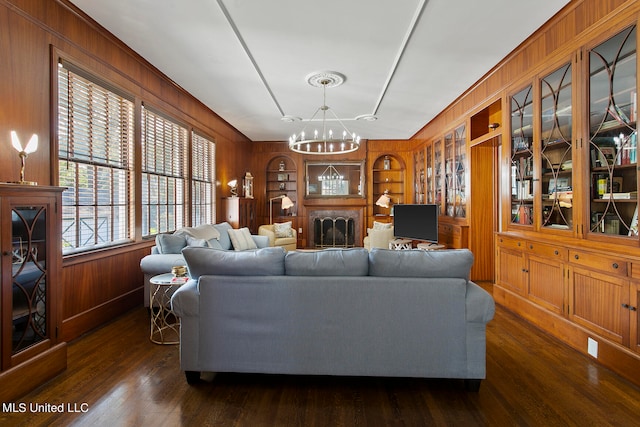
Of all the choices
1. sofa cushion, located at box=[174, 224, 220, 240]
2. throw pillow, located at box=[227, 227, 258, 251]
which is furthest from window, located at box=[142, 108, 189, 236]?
throw pillow, located at box=[227, 227, 258, 251]

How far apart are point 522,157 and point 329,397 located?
120 inches

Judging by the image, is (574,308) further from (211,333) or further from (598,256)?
(211,333)

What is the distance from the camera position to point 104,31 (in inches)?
122

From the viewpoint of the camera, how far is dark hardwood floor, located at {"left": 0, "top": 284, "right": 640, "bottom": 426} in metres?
1.82

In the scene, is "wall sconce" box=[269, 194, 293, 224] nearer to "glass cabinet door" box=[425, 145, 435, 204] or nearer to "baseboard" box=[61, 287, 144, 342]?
"glass cabinet door" box=[425, 145, 435, 204]

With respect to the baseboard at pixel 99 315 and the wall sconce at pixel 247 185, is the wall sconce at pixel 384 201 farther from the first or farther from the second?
the baseboard at pixel 99 315

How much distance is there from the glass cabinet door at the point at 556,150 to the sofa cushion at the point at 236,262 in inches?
98.1

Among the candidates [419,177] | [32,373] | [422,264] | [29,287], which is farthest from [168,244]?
[419,177]

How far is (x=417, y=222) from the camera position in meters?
5.70

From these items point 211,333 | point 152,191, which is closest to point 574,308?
point 211,333

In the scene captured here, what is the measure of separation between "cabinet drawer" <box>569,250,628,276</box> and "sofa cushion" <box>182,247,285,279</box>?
7.53 feet

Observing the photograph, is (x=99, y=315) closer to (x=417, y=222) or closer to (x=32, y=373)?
(x=32, y=373)

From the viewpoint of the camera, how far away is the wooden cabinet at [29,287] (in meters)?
1.94

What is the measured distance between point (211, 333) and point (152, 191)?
2.72 meters
